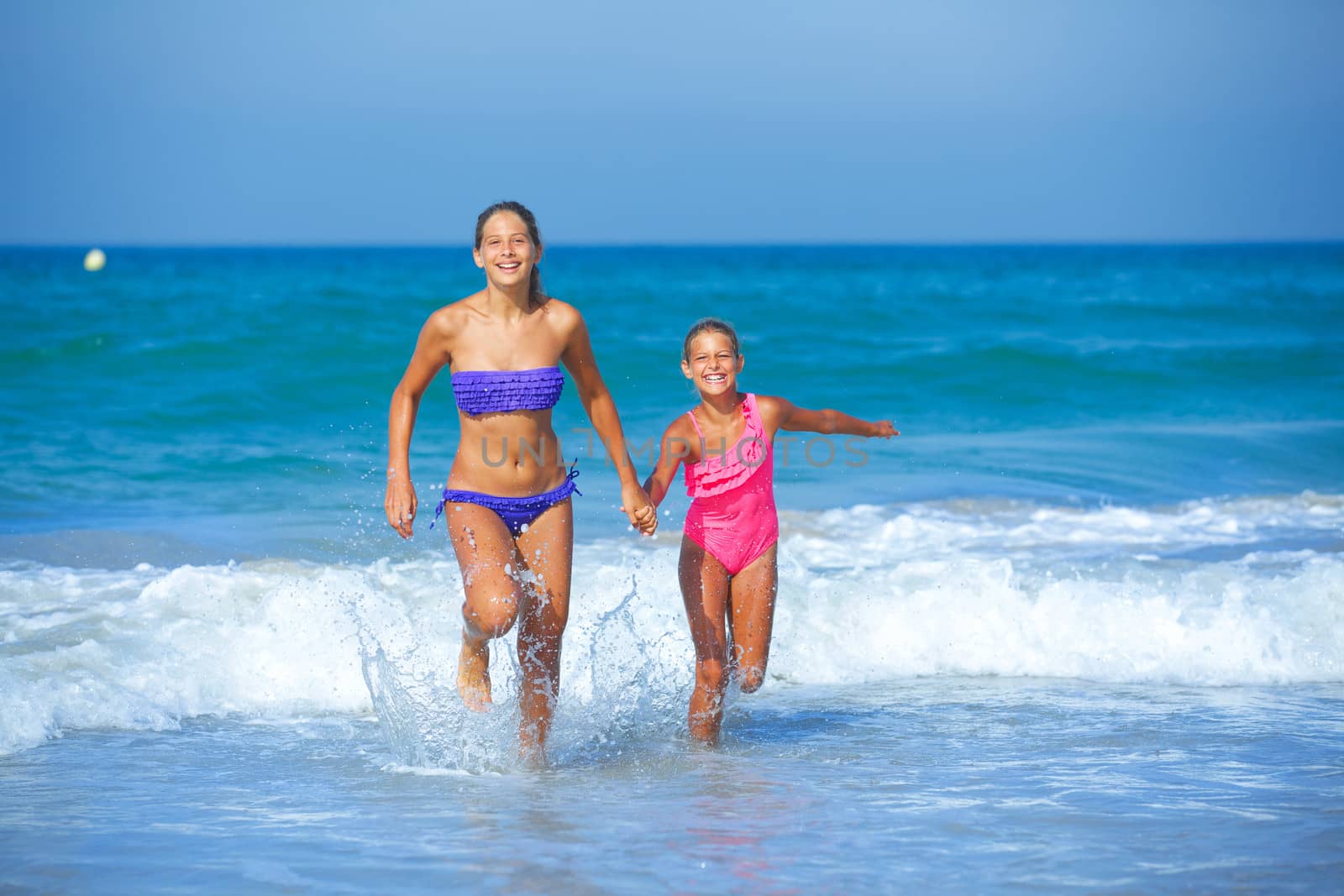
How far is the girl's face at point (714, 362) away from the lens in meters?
5.07

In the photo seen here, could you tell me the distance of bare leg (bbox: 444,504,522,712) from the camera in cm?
440

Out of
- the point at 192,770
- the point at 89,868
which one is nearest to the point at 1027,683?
the point at 192,770

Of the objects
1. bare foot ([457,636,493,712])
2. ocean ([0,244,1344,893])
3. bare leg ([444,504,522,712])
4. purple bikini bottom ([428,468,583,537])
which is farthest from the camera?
bare foot ([457,636,493,712])

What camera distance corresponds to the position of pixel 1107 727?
5.29 meters

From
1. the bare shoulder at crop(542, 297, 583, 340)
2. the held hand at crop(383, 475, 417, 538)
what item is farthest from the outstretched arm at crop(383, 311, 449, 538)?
the bare shoulder at crop(542, 297, 583, 340)

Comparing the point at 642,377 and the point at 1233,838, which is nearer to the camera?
the point at 1233,838

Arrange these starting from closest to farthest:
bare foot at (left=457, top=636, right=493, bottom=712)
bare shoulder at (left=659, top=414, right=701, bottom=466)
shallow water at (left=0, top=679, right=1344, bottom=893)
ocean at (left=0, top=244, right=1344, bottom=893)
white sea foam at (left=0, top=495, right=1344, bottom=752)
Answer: shallow water at (left=0, top=679, right=1344, bottom=893) → ocean at (left=0, top=244, right=1344, bottom=893) → bare foot at (left=457, top=636, right=493, bottom=712) → bare shoulder at (left=659, top=414, right=701, bottom=466) → white sea foam at (left=0, top=495, right=1344, bottom=752)

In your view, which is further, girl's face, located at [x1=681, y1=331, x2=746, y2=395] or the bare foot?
girl's face, located at [x1=681, y1=331, x2=746, y2=395]

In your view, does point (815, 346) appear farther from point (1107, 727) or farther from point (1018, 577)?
point (1107, 727)

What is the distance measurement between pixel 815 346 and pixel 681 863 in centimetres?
1676

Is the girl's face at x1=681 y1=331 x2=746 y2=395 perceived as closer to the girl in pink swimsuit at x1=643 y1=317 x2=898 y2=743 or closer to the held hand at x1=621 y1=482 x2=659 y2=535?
the girl in pink swimsuit at x1=643 y1=317 x2=898 y2=743

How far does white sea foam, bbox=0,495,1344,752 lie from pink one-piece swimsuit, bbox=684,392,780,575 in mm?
463

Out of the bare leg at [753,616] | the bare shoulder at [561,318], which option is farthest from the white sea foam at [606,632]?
the bare shoulder at [561,318]

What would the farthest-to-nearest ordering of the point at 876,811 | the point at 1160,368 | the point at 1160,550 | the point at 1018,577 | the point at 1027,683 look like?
the point at 1160,368
the point at 1160,550
the point at 1018,577
the point at 1027,683
the point at 876,811
